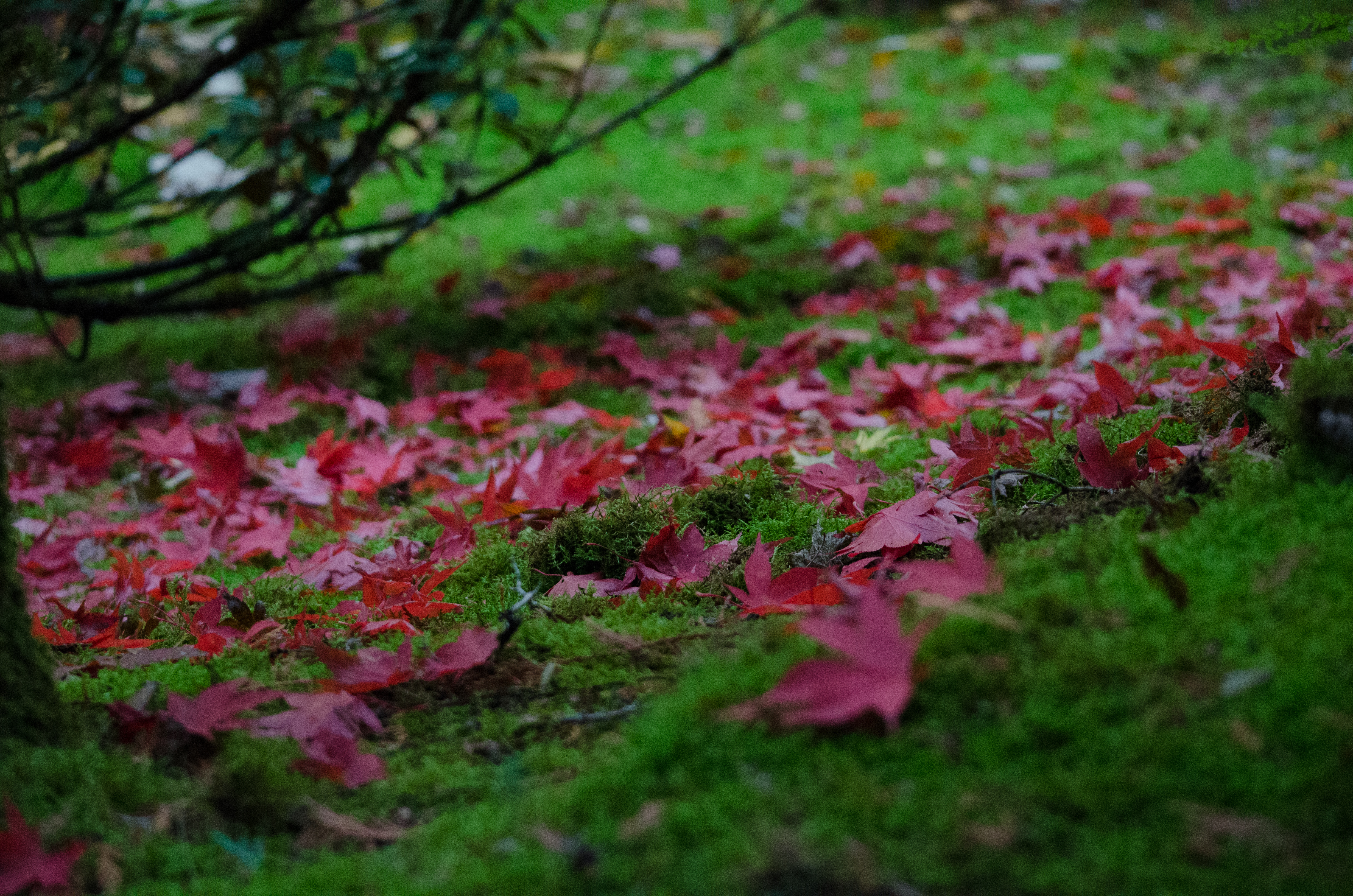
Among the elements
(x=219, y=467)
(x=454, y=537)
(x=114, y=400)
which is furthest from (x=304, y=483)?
(x=114, y=400)

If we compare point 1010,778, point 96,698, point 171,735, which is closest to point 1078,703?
point 1010,778

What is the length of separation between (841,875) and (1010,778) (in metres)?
0.21

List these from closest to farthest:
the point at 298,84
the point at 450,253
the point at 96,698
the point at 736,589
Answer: the point at 96,698
the point at 736,589
the point at 298,84
the point at 450,253

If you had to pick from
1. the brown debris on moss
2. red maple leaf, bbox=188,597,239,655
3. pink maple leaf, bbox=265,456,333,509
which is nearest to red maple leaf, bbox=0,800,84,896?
red maple leaf, bbox=188,597,239,655

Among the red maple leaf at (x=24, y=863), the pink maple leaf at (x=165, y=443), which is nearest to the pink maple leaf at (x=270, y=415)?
the pink maple leaf at (x=165, y=443)

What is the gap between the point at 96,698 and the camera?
141 centimetres

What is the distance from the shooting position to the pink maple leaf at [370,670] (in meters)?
1.39

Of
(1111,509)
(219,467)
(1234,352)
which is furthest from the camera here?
(219,467)

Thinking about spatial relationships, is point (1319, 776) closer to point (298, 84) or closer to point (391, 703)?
Answer: point (391, 703)

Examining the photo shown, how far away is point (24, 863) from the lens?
1.03 metres

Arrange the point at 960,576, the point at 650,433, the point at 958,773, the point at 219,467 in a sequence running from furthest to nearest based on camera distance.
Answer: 1. the point at 650,433
2. the point at 219,467
3. the point at 960,576
4. the point at 958,773

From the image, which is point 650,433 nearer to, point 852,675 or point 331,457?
point 331,457

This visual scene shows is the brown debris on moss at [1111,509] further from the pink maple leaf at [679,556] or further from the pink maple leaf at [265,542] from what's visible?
the pink maple leaf at [265,542]

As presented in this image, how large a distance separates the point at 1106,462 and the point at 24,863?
1.65m
